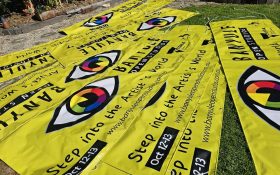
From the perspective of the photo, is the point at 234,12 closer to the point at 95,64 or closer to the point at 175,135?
the point at 95,64

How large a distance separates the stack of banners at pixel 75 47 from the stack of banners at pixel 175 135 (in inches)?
80.7

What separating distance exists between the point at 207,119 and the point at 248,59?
1.77 meters

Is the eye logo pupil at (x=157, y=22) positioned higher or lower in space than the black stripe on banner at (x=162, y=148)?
higher

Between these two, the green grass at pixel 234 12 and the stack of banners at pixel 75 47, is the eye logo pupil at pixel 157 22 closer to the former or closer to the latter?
the stack of banners at pixel 75 47

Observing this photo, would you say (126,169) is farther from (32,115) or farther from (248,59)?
(248,59)

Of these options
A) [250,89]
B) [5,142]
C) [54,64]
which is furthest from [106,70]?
[250,89]

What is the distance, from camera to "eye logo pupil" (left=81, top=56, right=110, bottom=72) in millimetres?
5504

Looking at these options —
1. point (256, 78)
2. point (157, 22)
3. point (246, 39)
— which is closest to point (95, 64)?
point (157, 22)

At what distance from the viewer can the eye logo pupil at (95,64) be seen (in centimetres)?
550

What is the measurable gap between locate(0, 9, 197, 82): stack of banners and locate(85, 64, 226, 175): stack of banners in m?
2.05

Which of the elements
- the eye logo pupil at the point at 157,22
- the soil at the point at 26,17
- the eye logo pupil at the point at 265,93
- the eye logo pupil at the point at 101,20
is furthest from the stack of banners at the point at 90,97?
the soil at the point at 26,17

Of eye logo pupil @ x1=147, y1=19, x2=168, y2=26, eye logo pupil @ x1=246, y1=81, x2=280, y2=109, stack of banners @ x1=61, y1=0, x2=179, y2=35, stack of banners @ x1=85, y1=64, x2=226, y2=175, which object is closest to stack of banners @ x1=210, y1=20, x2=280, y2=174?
eye logo pupil @ x1=246, y1=81, x2=280, y2=109

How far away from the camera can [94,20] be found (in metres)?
7.94

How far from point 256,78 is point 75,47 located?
3.69 m
